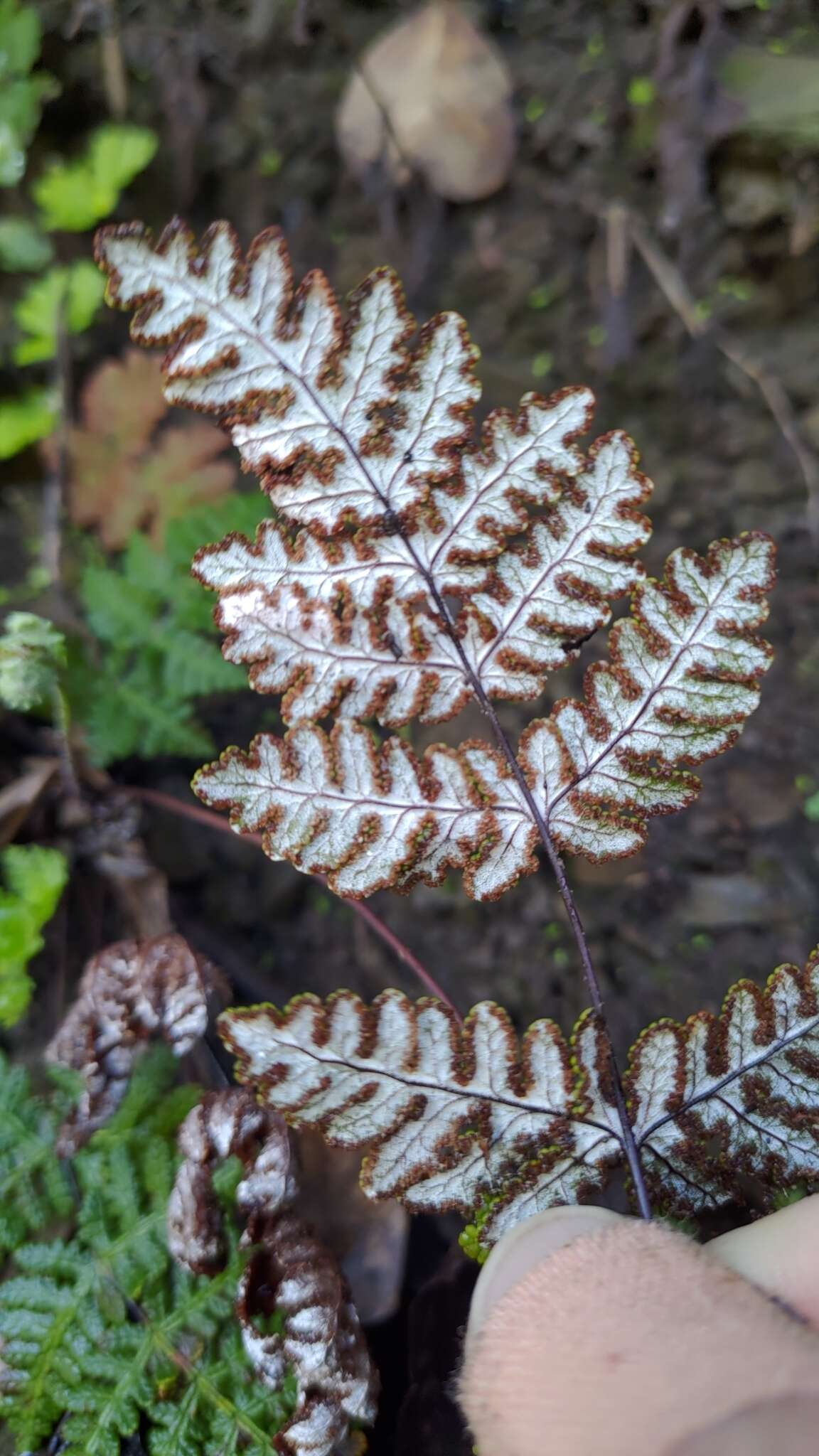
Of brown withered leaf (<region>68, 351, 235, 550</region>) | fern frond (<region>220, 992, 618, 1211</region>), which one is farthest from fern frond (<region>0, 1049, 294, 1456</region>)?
brown withered leaf (<region>68, 351, 235, 550</region>)

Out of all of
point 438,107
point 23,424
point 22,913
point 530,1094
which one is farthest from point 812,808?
point 23,424

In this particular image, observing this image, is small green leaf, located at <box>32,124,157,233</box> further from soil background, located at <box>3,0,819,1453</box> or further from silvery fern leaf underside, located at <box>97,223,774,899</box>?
silvery fern leaf underside, located at <box>97,223,774,899</box>

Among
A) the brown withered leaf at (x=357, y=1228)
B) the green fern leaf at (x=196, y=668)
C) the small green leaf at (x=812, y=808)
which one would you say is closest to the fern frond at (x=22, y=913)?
the green fern leaf at (x=196, y=668)

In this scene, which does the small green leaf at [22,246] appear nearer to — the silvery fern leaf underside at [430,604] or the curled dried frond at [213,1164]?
the silvery fern leaf underside at [430,604]

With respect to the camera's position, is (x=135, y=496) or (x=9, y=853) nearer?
(x=9, y=853)

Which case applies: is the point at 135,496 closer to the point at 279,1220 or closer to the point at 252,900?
the point at 252,900

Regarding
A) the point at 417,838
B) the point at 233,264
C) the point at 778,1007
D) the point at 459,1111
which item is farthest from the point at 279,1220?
the point at 233,264
